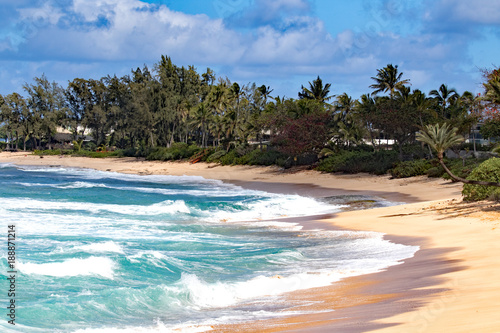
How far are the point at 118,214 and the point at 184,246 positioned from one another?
7932 mm

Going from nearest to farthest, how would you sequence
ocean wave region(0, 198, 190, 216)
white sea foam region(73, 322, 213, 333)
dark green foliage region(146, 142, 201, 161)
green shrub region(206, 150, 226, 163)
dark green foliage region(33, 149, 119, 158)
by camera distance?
white sea foam region(73, 322, 213, 333), ocean wave region(0, 198, 190, 216), green shrub region(206, 150, 226, 163), dark green foliage region(146, 142, 201, 161), dark green foliage region(33, 149, 119, 158)

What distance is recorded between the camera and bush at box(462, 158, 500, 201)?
18.0m

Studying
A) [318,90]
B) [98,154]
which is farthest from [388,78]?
[98,154]

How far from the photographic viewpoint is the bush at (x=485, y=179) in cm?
1802

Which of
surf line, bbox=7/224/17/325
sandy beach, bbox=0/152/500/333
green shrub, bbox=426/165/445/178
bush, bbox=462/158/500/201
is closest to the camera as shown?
sandy beach, bbox=0/152/500/333

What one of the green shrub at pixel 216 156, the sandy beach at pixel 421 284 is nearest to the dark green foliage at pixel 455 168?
the sandy beach at pixel 421 284

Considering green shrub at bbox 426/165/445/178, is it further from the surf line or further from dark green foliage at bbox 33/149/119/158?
dark green foliage at bbox 33/149/119/158

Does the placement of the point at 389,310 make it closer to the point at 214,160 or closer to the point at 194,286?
the point at 194,286

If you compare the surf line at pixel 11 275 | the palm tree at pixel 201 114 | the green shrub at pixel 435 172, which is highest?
the palm tree at pixel 201 114

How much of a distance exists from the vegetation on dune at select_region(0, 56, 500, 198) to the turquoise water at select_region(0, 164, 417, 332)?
228 inches

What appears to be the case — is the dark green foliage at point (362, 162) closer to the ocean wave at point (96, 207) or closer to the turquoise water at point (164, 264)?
the turquoise water at point (164, 264)

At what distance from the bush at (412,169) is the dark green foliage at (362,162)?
2.32 m

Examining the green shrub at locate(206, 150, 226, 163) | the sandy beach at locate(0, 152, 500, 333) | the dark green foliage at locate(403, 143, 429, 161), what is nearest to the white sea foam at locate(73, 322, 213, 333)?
the sandy beach at locate(0, 152, 500, 333)

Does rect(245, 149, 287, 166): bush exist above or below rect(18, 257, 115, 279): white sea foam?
above
